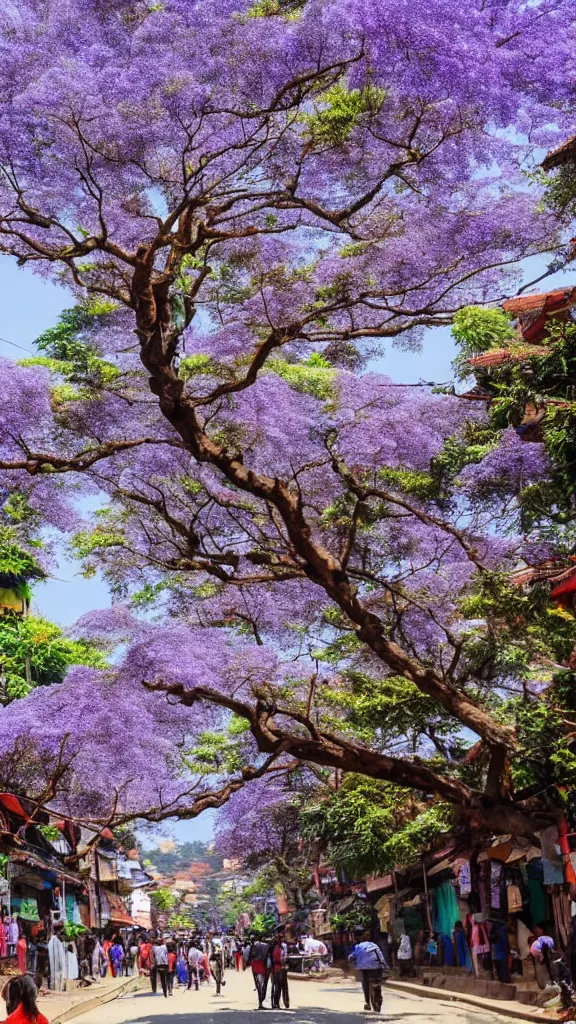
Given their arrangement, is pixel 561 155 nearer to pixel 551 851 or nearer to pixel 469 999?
pixel 551 851

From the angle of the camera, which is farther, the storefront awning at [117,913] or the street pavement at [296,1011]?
the storefront awning at [117,913]

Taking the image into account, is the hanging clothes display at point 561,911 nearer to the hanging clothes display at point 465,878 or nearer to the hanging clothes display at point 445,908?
the hanging clothes display at point 465,878

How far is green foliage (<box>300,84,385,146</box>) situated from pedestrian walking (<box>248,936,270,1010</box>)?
14106 mm

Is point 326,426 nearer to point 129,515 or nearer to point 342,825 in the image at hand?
point 129,515

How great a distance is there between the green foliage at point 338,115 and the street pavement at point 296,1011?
10545mm

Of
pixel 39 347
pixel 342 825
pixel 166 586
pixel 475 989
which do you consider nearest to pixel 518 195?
pixel 166 586

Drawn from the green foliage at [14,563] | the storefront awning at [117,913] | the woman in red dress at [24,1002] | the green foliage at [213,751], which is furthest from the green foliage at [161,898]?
the woman in red dress at [24,1002]

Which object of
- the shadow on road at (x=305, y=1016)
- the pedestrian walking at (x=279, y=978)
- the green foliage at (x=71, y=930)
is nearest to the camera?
the shadow on road at (x=305, y=1016)

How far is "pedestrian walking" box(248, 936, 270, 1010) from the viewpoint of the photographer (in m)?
19.9

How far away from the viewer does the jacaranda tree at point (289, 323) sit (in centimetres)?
1119

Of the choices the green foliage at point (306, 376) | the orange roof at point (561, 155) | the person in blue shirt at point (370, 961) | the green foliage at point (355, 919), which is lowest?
the green foliage at point (355, 919)

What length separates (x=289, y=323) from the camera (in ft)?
49.8

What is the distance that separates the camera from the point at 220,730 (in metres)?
26.8

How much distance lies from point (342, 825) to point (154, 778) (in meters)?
3.82
